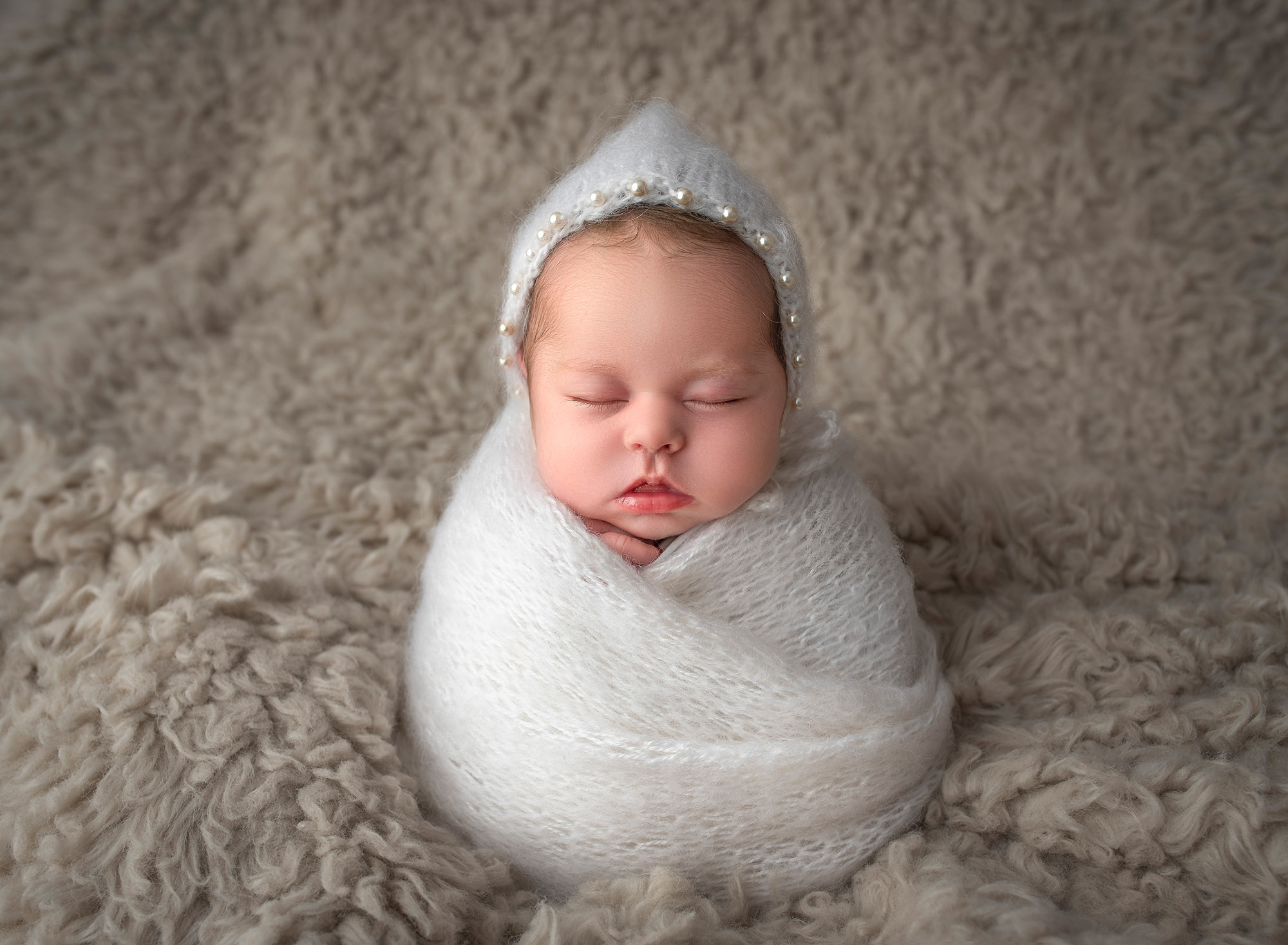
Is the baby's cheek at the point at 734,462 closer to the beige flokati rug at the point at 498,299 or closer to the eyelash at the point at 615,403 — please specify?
the eyelash at the point at 615,403

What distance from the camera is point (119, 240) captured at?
1.47 meters

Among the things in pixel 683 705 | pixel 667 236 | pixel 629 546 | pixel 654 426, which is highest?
pixel 667 236

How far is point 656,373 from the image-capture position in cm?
85

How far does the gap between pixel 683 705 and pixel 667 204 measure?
42 centimetres

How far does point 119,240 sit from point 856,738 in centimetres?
123

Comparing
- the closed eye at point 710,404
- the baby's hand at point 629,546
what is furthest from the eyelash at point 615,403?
the baby's hand at point 629,546

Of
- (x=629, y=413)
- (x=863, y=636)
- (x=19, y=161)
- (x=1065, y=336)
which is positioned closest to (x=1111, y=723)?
(x=863, y=636)

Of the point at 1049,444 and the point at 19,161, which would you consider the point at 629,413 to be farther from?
the point at 19,161

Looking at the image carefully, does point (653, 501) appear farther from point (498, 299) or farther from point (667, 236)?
point (498, 299)

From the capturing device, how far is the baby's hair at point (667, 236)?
86cm

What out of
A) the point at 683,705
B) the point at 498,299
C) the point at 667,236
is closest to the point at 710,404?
the point at 667,236

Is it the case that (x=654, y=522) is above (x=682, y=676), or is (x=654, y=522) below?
above

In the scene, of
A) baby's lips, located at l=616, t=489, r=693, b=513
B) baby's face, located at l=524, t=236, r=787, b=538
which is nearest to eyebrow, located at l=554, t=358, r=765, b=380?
baby's face, located at l=524, t=236, r=787, b=538

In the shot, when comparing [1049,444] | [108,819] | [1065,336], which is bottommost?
[108,819]
